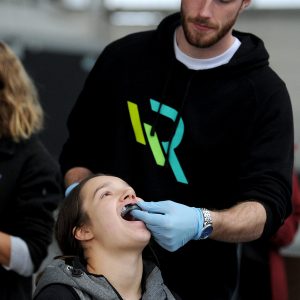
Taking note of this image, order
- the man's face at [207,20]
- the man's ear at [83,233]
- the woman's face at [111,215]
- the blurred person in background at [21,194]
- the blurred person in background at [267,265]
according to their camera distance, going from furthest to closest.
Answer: the blurred person in background at [267,265] → the blurred person in background at [21,194] → the man's face at [207,20] → the man's ear at [83,233] → the woman's face at [111,215]

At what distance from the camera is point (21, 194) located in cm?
332

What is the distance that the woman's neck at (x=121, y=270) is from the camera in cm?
253

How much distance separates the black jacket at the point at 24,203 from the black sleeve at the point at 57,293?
2.99 ft

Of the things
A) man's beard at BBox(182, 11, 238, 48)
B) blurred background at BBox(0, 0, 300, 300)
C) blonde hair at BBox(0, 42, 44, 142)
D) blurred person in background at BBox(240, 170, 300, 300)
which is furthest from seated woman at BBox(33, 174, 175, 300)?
blurred background at BBox(0, 0, 300, 300)

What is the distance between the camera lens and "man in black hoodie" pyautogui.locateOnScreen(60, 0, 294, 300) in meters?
2.76

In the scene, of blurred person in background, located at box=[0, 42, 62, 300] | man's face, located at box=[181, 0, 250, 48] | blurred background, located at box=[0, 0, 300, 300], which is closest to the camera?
man's face, located at box=[181, 0, 250, 48]

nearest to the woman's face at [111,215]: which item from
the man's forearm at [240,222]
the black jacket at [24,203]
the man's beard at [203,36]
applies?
the man's forearm at [240,222]

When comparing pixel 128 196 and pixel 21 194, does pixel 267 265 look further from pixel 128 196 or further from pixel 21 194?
pixel 128 196

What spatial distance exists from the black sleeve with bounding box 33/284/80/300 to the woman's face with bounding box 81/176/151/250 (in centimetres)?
22

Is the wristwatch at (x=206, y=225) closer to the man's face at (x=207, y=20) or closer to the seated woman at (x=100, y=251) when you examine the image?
the seated woman at (x=100, y=251)

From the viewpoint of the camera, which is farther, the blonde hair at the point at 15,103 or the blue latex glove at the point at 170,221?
the blonde hair at the point at 15,103

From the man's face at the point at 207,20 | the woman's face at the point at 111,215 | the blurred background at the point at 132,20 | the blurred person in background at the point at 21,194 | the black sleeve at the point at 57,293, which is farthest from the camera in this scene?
the blurred background at the point at 132,20

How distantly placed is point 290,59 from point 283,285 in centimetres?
632

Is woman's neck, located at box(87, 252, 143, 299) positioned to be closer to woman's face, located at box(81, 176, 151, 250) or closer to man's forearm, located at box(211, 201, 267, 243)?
woman's face, located at box(81, 176, 151, 250)
